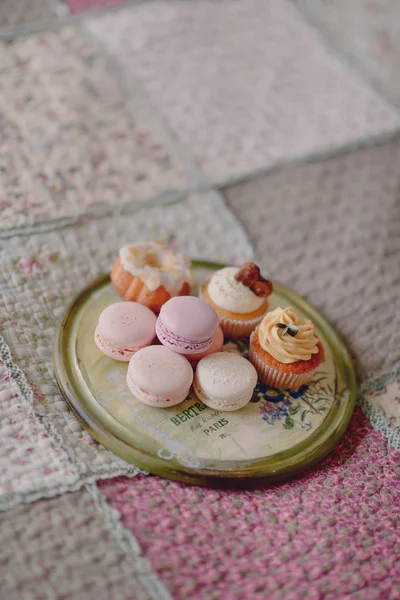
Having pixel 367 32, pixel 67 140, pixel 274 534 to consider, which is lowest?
pixel 274 534

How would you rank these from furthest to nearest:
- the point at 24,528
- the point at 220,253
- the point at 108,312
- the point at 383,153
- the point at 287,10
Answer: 1. the point at 287,10
2. the point at 383,153
3. the point at 220,253
4. the point at 108,312
5. the point at 24,528

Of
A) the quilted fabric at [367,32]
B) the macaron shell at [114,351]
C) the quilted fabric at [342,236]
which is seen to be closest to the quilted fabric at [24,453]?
the macaron shell at [114,351]

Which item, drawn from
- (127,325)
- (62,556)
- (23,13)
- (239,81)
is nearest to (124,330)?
(127,325)

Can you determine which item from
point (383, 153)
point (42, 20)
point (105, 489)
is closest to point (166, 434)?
point (105, 489)

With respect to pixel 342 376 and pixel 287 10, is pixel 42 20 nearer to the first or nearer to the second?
pixel 287 10

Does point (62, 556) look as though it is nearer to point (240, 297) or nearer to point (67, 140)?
point (240, 297)

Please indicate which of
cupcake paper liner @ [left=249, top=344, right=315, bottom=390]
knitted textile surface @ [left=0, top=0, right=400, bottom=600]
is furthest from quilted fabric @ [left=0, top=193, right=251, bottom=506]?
cupcake paper liner @ [left=249, top=344, right=315, bottom=390]
